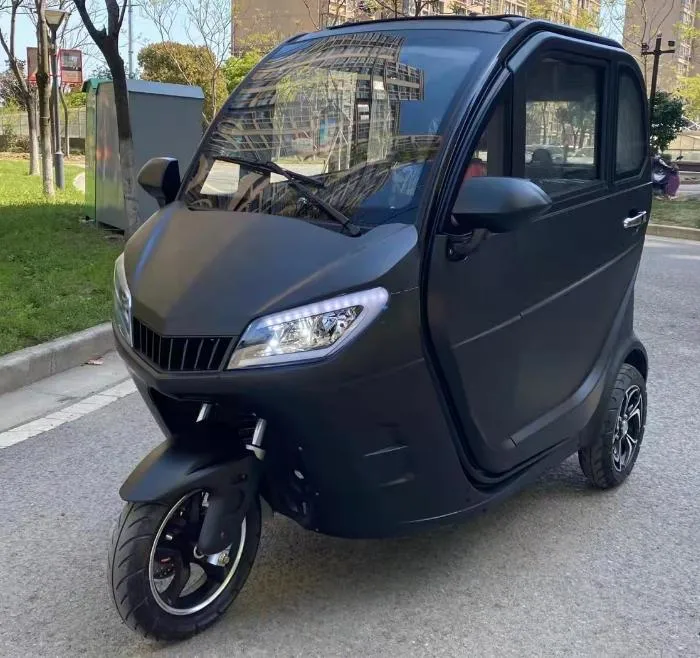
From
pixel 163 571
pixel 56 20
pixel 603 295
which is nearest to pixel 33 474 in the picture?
pixel 163 571

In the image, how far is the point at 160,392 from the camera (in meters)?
2.59

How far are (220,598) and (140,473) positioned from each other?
530mm

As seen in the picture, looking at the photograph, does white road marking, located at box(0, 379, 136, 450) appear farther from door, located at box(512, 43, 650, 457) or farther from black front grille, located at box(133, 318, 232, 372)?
door, located at box(512, 43, 650, 457)

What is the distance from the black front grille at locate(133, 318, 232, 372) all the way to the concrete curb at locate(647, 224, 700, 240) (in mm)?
12627

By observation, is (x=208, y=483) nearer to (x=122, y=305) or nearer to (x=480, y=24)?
(x=122, y=305)

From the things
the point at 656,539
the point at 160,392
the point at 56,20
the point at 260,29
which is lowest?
the point at 656,539

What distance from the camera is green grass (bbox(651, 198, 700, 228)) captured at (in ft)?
49.0

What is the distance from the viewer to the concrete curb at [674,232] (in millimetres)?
13844

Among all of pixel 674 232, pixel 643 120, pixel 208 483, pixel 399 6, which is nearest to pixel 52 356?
pixel 208 483

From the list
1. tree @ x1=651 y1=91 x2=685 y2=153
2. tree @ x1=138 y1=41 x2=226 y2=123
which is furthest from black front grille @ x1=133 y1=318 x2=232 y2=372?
tree @ x1=138 y1=41 x2=226 y2=123

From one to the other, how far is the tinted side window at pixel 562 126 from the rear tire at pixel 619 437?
3.11ft

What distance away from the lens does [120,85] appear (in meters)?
9.34

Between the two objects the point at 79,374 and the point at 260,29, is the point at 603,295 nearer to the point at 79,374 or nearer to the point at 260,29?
the point at 79,374

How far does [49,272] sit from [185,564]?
5.85m
